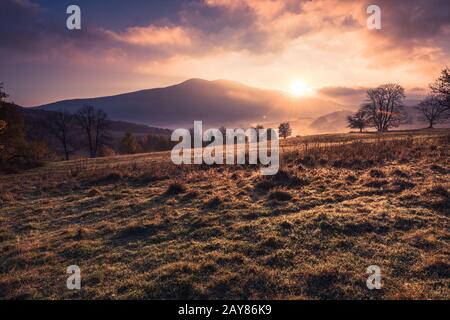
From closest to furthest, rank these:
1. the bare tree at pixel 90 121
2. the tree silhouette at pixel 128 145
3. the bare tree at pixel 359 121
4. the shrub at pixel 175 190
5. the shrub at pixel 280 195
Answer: the shrub at pixel 280 195, the shrub at pixel 175 190, the bare tree at pixel 90 121, the tree silhouette at pixel 128 145, the bare tree at pixel 359 121

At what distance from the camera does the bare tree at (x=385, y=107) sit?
273 feet

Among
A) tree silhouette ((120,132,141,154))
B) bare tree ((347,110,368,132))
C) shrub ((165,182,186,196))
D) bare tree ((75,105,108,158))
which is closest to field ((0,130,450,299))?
shrub ((165,182,186,196))

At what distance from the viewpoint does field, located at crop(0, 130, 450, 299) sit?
6477mm

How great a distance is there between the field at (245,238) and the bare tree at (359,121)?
7710cm

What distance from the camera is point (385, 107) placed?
8475cm

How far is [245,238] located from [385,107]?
9275 centimetres

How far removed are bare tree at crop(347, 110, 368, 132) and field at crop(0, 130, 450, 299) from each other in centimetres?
7710

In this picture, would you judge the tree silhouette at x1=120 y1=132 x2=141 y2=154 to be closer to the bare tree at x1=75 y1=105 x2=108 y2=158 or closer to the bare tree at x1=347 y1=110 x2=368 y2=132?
the bare tree at x1=75 y1=105 x2=108 y2=158

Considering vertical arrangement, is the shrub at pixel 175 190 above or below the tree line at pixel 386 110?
below

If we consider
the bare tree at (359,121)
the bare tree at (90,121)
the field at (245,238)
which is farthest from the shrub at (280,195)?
the bare tree at (359,121)

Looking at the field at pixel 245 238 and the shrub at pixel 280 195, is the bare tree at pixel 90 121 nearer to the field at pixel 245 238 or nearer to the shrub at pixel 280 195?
the field at pixel 245 238

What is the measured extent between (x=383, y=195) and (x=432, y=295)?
713 centimetres
